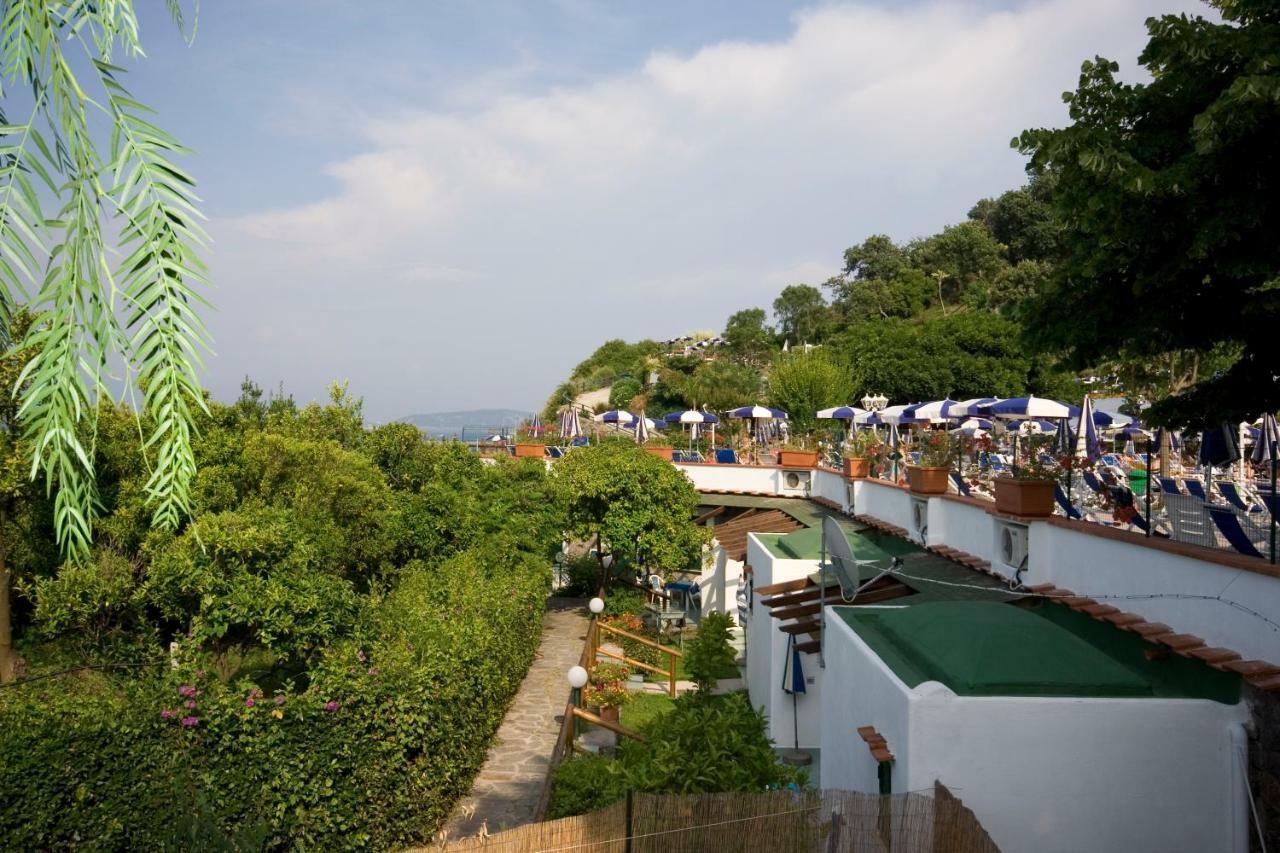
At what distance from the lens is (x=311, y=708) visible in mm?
9812

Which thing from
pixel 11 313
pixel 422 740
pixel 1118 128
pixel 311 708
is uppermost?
pixel 1118 128

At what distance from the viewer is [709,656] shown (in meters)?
16.8

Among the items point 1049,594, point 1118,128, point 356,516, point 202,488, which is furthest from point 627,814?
point 356,516

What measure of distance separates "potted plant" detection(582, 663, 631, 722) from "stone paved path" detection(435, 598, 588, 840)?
65 centimetres

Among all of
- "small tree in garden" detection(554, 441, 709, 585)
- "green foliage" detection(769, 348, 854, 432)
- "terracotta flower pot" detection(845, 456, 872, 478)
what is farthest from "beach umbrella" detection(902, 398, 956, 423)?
"green foliage" detection(769, 348, 854, 432)

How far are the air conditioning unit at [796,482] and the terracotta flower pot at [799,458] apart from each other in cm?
27

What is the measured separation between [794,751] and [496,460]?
1732 centimetres

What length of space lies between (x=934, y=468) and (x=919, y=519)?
126 cm

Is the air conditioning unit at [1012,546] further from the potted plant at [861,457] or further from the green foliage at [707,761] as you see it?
the potted plant at [861,457]

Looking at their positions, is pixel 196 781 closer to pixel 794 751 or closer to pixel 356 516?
pixel 794 751

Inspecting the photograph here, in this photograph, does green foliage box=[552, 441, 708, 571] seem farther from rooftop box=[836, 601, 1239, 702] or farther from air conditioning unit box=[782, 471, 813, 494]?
rooftop box=[836, 601, 1239, 702]

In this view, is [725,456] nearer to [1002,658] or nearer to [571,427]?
[571,427]

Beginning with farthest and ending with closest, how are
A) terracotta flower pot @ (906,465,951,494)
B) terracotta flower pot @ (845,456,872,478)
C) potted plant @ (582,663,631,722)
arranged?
terracotta flower pot @ (845,456,872,478) < potted plant @ (582,663,631,722) < terracotta flower pot @ (906,465,951,494)

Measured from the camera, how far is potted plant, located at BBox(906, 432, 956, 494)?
46.2ft
